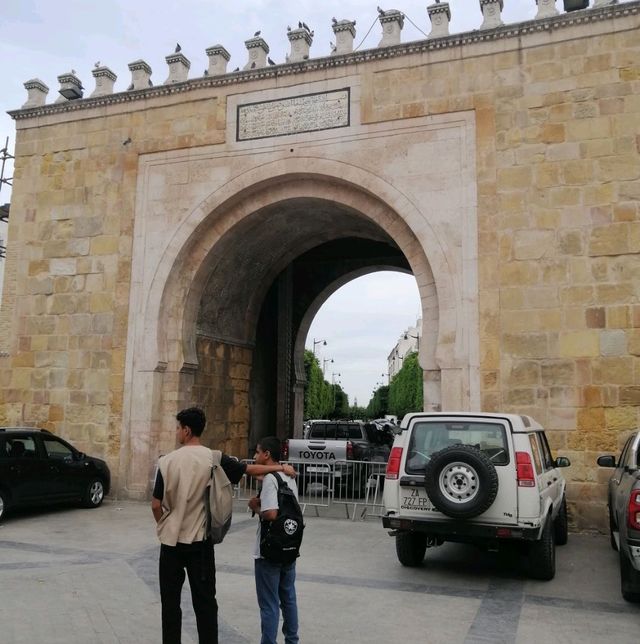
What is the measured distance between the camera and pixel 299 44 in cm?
1282

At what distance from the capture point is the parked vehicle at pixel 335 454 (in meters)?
12.2

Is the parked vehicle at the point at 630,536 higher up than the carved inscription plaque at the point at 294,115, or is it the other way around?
the carved inscription plaque at the point at 294,115

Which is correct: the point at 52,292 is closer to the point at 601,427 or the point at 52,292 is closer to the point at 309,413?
the point at 601,427

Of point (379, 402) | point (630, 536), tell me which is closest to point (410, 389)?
point (379, 402)

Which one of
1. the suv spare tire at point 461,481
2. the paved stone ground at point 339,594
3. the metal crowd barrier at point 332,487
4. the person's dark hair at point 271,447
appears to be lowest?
the paved stone ground at point 339,594

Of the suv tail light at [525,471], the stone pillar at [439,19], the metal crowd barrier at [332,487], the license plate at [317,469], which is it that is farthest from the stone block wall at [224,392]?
the suv tail light at [525,471]

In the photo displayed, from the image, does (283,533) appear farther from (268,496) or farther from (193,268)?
(193,268)

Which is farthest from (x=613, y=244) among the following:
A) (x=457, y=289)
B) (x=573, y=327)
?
(x=457, y=289)

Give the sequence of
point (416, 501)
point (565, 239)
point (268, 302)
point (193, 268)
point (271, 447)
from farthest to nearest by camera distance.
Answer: point (268, 302), point (193, 268), point (565, 239), point (416, 501), point (271, 447)

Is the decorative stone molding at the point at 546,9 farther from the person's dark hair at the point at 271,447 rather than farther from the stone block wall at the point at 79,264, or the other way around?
the person's dark hair at the point at 271,447

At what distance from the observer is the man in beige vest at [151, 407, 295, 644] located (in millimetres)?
4090

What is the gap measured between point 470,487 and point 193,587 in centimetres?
322

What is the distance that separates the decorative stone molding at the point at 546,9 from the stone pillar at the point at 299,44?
4199 mm

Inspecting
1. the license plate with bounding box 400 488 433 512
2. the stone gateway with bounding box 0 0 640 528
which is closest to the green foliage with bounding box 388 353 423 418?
the stone gateway with bounding box 0 0 640 528
